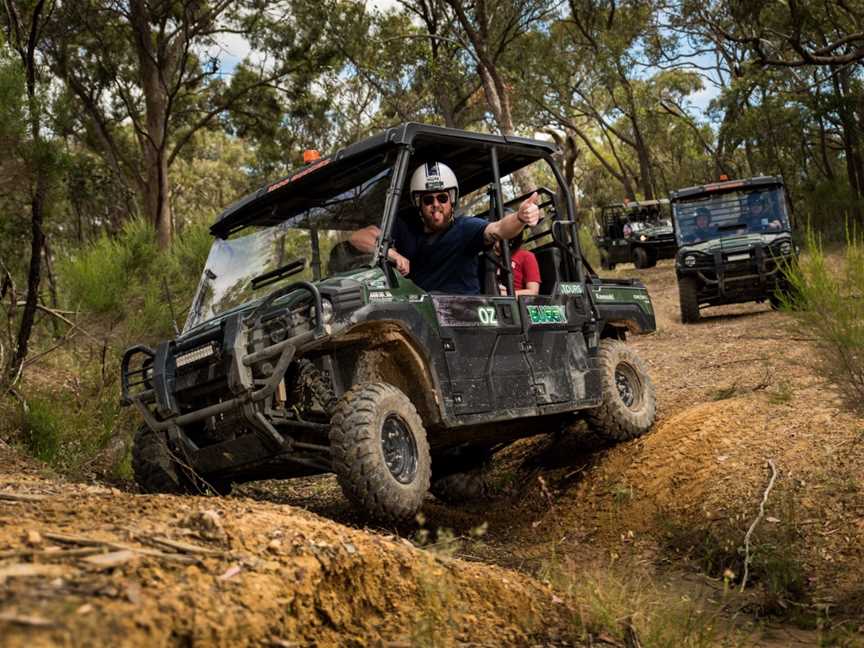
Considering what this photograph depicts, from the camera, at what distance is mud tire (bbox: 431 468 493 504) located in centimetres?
745

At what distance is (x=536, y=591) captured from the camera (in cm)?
405

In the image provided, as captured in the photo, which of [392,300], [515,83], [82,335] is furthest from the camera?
[515,83]

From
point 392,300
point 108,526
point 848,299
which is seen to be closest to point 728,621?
point 848,299

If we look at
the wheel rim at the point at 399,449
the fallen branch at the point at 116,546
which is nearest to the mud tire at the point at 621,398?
the wheel rim at the point at 399,449

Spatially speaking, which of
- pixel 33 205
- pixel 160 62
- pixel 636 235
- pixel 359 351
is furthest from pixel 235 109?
pixel 359 351

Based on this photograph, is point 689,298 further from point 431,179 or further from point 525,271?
point 431,179

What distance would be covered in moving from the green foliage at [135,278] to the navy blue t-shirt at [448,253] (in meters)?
3.95

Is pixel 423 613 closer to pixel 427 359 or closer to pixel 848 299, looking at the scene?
pixel 427 359

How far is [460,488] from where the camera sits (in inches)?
294

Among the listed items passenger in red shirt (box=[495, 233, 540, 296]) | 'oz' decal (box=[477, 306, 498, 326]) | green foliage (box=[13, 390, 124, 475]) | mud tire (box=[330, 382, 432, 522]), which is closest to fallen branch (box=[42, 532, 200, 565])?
mud tire (box=[330, 382, 432, 522])

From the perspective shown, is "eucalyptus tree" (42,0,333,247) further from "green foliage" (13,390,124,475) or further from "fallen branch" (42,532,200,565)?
"fallen branch" (42,532,200,565)

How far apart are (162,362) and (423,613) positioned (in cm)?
246

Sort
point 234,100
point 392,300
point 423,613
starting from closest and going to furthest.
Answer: point 423,613, point 392,300, point 234,100

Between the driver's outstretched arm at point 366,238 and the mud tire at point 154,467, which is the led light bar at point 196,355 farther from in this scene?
the driver's outstretched arm at point 366,238
